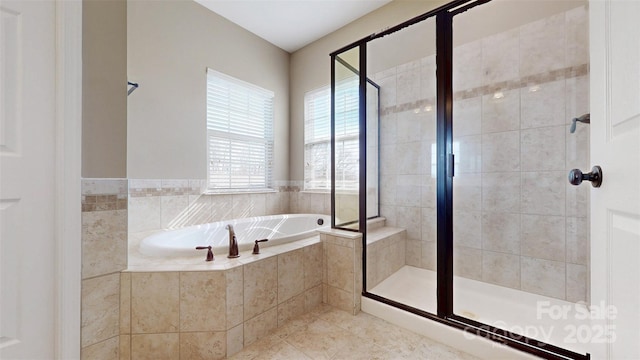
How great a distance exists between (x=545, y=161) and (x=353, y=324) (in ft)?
6.24

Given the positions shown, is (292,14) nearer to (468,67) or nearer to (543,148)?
(468,67)

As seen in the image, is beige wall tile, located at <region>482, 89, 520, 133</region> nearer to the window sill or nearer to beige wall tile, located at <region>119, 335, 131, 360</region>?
the window sill

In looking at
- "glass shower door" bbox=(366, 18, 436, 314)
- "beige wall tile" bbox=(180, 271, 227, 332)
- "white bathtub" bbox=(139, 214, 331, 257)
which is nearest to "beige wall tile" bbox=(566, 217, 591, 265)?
"glass shower door" bbox=(366, 18, 436, 314)

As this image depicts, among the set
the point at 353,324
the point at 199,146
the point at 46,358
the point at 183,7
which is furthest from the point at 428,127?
the point at 46,358

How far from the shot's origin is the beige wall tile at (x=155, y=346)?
1.29 m

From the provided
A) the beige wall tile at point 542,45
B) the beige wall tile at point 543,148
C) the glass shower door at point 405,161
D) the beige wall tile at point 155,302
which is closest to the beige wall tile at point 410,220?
the glass shower door at point 405,161

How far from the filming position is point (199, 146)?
261cm

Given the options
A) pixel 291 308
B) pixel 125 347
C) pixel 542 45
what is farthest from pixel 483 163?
pixel 125 347

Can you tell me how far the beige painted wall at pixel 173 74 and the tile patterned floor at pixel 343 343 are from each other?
1.75m

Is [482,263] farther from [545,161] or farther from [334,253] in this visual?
[334,253]

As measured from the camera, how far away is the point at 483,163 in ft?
7.32

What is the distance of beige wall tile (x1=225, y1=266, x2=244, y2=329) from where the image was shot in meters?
1.36

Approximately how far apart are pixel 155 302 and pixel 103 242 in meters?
0.39

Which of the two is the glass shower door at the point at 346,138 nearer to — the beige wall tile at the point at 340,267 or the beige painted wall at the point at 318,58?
the beige wall tile at the point at 340,267
